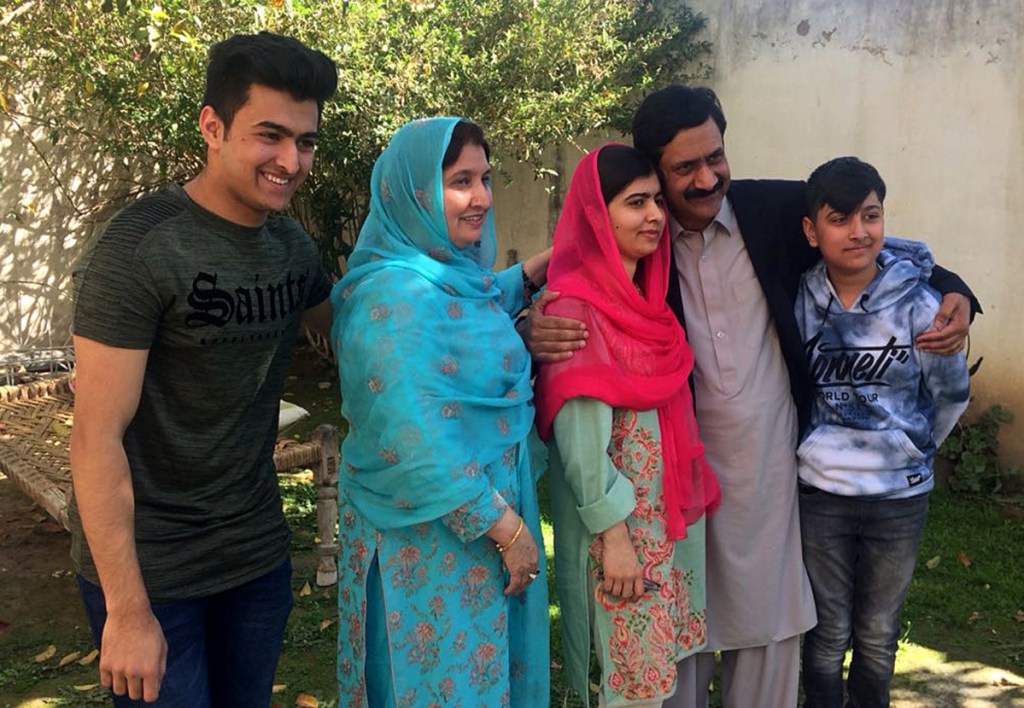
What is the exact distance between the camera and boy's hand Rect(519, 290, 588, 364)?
2229mm

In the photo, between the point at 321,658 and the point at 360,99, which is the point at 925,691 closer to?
the point at 321,658

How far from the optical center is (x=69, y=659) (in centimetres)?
359

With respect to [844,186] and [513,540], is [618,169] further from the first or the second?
[513,540]

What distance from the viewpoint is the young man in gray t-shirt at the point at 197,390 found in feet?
5.47

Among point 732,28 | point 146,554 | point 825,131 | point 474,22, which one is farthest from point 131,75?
point 146,554

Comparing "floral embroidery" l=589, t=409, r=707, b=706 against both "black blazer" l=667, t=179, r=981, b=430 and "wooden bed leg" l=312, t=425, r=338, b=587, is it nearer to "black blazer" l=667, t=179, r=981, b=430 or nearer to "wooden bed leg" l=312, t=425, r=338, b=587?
"black blazer" l=667, t=179, r=981, b=430

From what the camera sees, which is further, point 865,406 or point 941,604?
point 941,604

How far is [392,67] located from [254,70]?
4031mm

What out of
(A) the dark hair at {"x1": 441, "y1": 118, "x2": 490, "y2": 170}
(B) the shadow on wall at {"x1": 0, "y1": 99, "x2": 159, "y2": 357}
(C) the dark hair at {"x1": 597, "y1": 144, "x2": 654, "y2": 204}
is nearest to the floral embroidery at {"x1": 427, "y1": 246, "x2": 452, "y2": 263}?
(A) the dark hair at {"x1": 441, "y1": 118, "x2": 490, "y2": 170}

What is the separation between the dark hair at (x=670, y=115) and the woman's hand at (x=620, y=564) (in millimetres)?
962

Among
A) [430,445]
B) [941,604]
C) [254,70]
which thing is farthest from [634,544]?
[941,604]

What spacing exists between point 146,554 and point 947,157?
4669 millimetres

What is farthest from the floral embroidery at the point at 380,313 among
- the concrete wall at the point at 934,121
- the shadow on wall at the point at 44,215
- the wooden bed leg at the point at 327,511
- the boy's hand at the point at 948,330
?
the shadow on wall at the point at 44,215

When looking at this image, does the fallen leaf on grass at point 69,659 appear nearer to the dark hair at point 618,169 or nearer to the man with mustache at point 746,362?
the man with mustache at point 746,362
